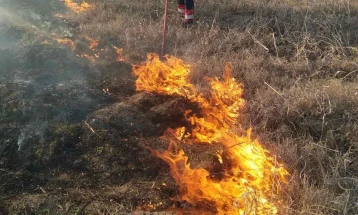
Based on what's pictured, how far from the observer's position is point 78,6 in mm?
8312

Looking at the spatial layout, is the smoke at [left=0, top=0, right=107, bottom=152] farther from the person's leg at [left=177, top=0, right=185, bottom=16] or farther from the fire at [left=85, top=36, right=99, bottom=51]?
the person's leg at [left=177, top=0, right=185, bottom=16]

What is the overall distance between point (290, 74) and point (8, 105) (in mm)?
4188

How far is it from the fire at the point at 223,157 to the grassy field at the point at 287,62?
168 millimetres

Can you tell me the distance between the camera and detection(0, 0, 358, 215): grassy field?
11.7 feet

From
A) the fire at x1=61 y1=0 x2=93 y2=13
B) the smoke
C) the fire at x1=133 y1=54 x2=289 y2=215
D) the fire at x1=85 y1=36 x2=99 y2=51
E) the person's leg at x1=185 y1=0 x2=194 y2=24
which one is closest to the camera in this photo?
the fire at x1=133 y1=54 x2=289 y2=215

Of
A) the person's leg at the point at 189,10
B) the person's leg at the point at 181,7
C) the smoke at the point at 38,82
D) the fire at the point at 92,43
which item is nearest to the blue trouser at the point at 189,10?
the person's leg at the point at 189,10

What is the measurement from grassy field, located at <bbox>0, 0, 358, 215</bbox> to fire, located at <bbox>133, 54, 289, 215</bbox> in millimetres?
168

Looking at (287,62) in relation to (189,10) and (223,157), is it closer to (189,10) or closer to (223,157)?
(189,10)

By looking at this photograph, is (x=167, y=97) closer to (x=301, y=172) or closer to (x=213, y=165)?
(x=213, y=165)

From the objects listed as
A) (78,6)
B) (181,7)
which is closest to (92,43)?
(181,7)

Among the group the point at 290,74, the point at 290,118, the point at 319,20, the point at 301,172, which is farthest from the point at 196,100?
the point at 319,20

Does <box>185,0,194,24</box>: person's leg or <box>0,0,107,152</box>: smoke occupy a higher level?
<box>185,0,194,24</box>: person's leg

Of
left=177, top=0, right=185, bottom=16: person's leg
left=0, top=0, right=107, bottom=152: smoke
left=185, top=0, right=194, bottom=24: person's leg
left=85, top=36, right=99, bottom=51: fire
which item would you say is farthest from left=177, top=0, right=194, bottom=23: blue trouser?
left=0, top=0, right=107, bottom=152: smoke

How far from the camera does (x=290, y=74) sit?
18.3ft
